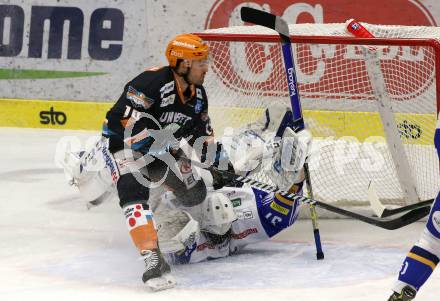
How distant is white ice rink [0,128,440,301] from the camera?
13.8 ft

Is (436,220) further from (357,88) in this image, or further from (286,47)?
(357,88)

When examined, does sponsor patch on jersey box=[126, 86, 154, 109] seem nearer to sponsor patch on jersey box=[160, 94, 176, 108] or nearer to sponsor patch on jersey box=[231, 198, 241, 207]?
sponsor patch on jersey box=[160, 94, 176, 108]

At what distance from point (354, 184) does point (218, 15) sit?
2.79 metres

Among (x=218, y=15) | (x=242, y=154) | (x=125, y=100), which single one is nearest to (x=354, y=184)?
(x=242, y=154)

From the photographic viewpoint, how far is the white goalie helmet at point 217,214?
473 cm

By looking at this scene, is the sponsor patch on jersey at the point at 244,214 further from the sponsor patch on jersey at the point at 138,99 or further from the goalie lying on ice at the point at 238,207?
the sponsor patch on jersey at the point at 138,99

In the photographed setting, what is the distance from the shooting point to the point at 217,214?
4.73 m

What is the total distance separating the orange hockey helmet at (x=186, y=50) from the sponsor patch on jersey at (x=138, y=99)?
0.70 feet

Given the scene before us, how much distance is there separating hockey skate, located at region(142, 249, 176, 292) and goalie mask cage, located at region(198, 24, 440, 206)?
4.56 feet

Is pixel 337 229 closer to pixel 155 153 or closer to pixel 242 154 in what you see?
pixel 242 154

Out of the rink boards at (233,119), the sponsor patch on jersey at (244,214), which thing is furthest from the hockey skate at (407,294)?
the rink boards at (233,119)

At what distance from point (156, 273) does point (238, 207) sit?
824mm

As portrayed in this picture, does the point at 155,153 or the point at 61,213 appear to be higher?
the point at 155,153

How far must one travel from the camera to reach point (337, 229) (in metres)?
5.49
